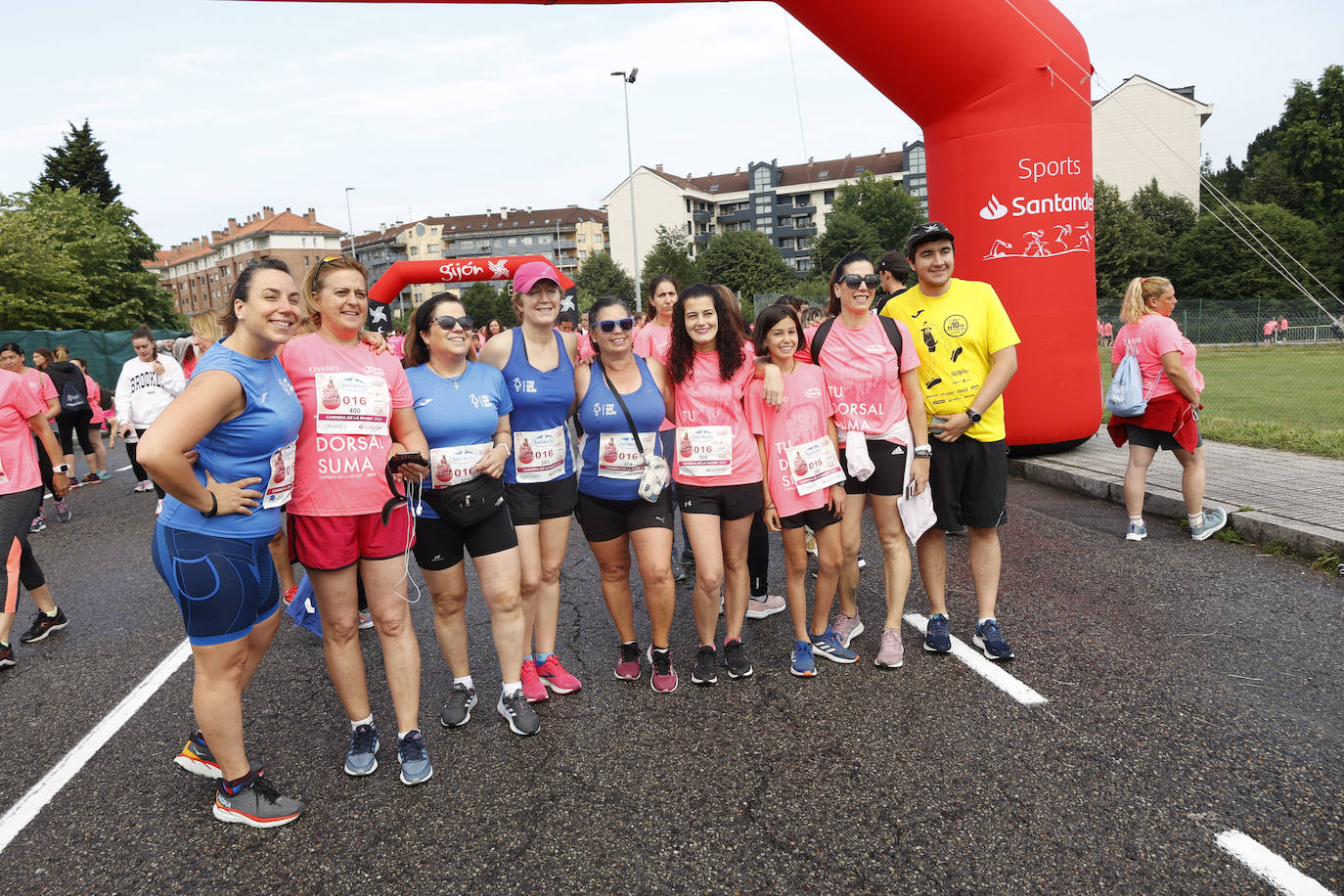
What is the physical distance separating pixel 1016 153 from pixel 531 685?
258 inches

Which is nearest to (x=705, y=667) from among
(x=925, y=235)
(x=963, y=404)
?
→ (x=963, y=404)

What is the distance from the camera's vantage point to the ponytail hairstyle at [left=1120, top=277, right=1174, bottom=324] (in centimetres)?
605

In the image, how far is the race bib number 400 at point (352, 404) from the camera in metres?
3.06

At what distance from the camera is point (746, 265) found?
197 ft

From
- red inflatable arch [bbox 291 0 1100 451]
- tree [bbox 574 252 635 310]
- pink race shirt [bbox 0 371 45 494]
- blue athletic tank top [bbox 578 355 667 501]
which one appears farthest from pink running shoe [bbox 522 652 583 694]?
tree [bbox 574 252 635 310]

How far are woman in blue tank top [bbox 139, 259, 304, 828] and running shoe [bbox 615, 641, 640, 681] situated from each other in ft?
5.13

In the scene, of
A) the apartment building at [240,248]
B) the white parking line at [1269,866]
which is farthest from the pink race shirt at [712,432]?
the apartment building at [240,248]

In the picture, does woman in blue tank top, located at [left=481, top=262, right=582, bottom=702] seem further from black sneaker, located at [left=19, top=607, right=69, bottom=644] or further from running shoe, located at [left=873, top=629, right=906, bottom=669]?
black sneaker, located at [left=19, top=607, right=69, bottom=644]

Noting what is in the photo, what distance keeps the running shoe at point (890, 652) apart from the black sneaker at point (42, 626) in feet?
17.1

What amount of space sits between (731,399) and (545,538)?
112cm

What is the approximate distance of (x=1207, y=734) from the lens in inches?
124

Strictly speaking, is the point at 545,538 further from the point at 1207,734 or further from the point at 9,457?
the point at 9,457

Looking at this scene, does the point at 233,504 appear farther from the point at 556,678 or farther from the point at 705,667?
the point at 705,667

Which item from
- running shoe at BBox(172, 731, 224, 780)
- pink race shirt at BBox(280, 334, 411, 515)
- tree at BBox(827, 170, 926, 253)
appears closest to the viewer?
pink race shirt at BBox(280, 334, 411, 515)
